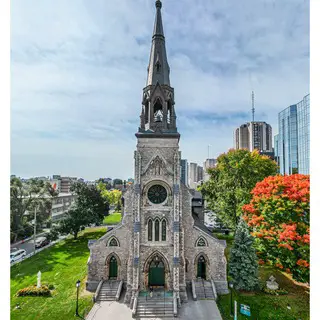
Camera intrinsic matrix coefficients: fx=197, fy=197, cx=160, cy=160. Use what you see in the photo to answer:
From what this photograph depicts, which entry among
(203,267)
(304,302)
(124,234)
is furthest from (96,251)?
(304,302)

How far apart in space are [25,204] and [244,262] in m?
29.4

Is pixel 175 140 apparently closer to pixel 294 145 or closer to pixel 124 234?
pixel 124 234

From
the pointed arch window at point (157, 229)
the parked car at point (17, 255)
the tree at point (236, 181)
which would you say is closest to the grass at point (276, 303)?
the pointed arch window at point (157, 229)

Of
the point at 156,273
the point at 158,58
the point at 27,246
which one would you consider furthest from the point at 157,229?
the point at 27,246

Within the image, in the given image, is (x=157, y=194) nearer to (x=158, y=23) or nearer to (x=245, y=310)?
(x=245, y=310)

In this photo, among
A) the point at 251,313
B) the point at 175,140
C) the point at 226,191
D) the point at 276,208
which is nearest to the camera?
the point at 251,313

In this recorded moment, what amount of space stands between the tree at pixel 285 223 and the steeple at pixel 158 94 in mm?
9551

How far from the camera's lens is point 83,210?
2998cm

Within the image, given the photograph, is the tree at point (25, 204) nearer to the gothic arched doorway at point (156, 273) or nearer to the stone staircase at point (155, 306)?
the gothic arched doorway at point (156, 273)

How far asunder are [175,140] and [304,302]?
15820 mm

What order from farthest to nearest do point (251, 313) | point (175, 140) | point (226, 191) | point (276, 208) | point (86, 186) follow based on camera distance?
point (86, 186)
point (226, 191)
point (175, 140)
point (276, 208)
point (251, 313)

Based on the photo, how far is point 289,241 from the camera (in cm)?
1481

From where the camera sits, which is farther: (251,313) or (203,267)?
(203,267)

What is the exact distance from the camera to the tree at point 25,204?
2713 centimetres
